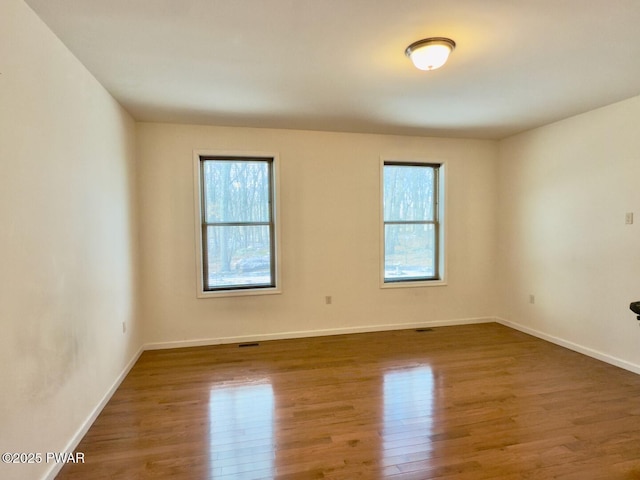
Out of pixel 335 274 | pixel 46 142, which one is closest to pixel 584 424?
pixel 335 274

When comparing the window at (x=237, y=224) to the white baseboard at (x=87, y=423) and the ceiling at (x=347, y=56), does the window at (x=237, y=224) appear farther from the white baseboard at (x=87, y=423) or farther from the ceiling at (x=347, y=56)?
the white baseboard at (x=87, y=423)

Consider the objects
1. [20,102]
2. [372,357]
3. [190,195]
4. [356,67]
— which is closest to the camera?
[20,102]

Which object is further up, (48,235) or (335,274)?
(48,235)

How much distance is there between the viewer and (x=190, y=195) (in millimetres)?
3928

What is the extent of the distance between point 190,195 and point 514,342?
417cm

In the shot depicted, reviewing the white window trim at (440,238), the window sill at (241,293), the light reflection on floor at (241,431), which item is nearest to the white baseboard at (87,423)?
the light reflection on floor at (241,431)

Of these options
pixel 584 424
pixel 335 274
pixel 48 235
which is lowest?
pixel 584 424

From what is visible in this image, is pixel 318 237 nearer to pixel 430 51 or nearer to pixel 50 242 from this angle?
pixel 430 51

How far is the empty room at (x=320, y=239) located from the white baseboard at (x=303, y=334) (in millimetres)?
25

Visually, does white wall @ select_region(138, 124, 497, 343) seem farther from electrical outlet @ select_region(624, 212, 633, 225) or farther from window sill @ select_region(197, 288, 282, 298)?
electrical outlet @ select_region(624, 212, 633, 225)

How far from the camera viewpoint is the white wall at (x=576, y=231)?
324 cm

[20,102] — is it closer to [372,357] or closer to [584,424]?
[372,357]

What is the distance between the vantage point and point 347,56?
234 cm

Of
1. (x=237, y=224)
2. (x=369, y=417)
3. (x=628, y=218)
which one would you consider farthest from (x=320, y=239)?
(x=628, y=218)
